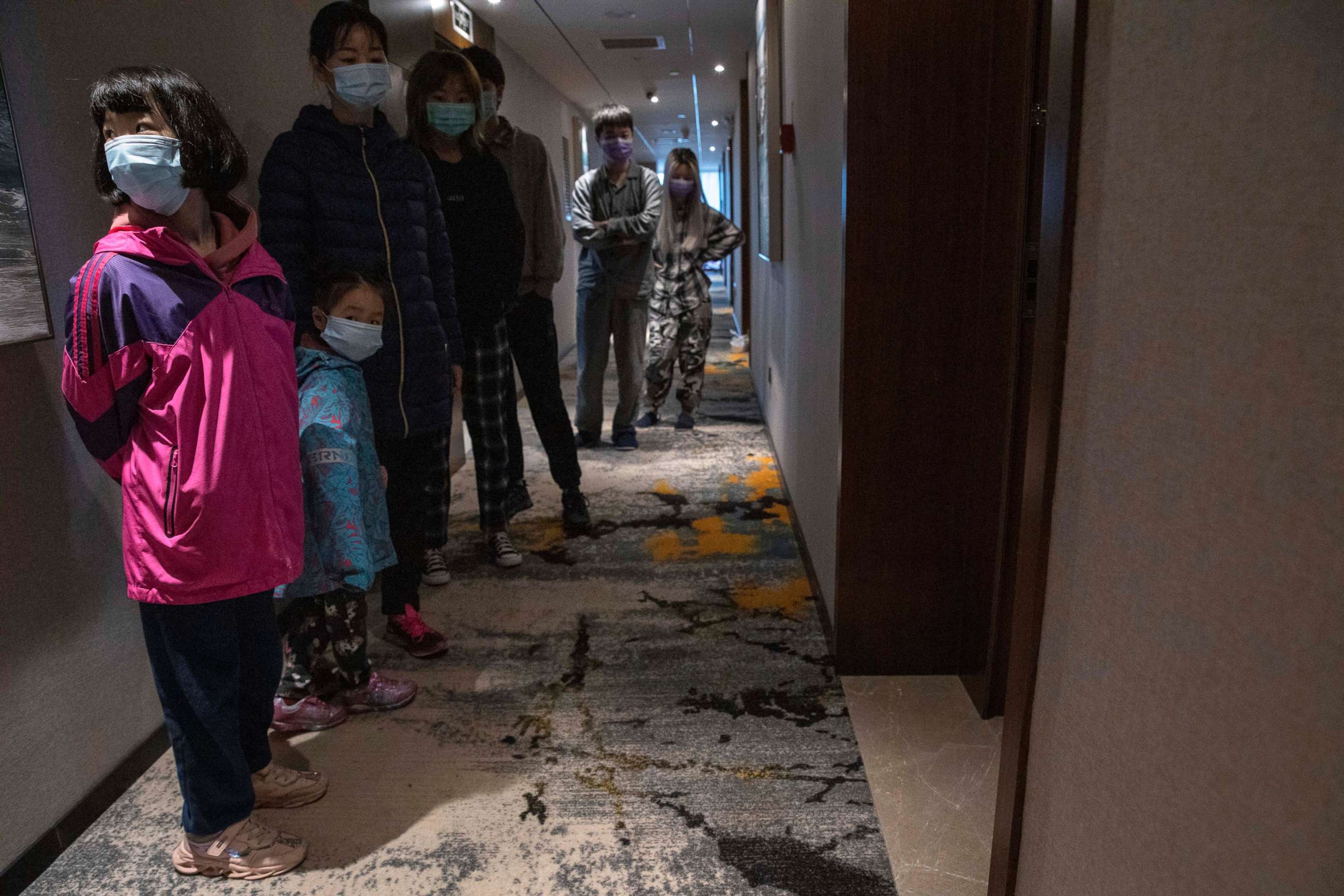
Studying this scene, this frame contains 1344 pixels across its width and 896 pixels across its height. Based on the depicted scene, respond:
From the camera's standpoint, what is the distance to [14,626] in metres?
1.47

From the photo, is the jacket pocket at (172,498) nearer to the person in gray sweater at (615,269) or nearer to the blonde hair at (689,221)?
the person in gray sweater at (615,269)

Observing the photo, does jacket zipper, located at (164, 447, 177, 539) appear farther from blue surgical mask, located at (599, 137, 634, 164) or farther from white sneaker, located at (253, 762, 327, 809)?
blue surgical mask, located at (599, 137, 634, 164)

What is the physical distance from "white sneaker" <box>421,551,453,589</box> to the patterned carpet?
5 cm

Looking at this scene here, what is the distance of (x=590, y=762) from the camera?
1822 millimetres

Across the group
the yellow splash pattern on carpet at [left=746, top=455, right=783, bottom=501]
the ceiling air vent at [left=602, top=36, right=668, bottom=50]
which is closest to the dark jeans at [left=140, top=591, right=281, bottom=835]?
the yellow splash pattern on carpet at [left=746, top=455, right=783, bottom=501]

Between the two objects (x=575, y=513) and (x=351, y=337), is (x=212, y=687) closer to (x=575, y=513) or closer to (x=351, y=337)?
(x=351, y=337)

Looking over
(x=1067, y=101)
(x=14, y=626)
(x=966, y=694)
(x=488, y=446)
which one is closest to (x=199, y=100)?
(x=14, y=626)

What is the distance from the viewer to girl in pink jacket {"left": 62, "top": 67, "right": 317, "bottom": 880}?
1310 mm

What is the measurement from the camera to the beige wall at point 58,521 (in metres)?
1.47

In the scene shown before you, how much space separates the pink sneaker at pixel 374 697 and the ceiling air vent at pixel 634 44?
4.80 metres

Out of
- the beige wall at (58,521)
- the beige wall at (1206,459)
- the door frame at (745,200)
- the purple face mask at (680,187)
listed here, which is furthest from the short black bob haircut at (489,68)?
the door frame at (745,200)

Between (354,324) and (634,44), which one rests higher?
(634,44)

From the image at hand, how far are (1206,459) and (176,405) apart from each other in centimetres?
132

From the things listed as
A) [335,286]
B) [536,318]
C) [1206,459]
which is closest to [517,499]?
[536,318]
